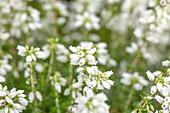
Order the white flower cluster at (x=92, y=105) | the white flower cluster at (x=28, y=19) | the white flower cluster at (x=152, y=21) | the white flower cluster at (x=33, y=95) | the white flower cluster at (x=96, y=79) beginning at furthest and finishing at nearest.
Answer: the white flower cluster at (x=28, y=19), the white flower cluster at (x=152, y=21), the white flower cluster at (x=33, y=95), the white flower cluster at (x=96, y=79), the white flower cluster at (x=92, y=105)

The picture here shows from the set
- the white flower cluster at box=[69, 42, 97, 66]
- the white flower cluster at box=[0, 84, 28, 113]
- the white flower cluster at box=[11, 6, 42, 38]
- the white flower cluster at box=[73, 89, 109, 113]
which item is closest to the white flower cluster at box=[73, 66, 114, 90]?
the white flower cluster at box=[69, 42, 97, 66]

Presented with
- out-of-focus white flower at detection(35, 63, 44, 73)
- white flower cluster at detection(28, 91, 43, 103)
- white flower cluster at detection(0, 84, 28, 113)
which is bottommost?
white flower cluster at detection(0, 84, 28, 113)

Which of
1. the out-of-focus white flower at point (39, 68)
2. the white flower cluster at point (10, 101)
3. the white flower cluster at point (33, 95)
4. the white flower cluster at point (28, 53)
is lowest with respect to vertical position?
the white flower cluster at point (10, 101)

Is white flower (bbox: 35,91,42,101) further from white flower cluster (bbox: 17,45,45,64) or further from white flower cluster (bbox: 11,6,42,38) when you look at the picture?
white flower cluster (bbox: 11,6,42,38)

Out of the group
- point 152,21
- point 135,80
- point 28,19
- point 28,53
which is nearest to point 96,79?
point 28,53

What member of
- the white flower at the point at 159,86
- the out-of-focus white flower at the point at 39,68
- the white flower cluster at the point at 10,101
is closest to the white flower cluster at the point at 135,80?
the white flower at the point at 159,86

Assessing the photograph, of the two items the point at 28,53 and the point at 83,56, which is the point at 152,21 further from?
the point at 28,53

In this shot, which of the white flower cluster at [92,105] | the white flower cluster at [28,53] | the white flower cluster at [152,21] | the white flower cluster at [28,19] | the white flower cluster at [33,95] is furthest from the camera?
the white flower cluster at [28,19]

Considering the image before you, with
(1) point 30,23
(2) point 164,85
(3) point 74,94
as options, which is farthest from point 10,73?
(2) point 164,85

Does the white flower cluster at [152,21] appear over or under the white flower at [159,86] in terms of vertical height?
over

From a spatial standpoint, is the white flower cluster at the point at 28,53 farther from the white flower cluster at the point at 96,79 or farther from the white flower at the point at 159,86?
the white flower at the point at 159,86

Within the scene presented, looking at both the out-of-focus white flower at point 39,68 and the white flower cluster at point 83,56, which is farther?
the out-of-focus white flower at point 39,68

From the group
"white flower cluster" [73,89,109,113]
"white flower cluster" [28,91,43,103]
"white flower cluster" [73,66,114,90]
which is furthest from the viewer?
"white flower cluster" [28,91,43,103]
